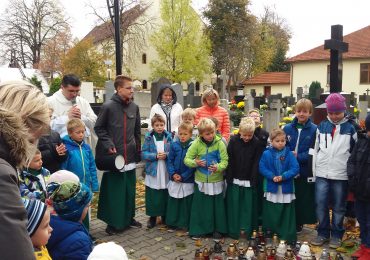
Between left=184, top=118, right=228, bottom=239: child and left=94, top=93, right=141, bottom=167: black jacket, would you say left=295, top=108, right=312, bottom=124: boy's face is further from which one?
left=94, top=93, right=141, bottom=167: black jacket

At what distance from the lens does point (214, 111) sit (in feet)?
19.0

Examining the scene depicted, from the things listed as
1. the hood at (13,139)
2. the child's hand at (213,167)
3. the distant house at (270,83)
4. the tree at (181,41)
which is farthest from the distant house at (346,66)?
the hood at (13,139)

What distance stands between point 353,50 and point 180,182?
36.8 m

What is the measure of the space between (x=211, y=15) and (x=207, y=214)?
41518 mm

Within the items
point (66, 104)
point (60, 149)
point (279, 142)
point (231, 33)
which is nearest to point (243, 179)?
point (279, 142)

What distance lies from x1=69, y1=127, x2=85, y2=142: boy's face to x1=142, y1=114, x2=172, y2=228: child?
1.05 m

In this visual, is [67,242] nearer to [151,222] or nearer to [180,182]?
[180,182]

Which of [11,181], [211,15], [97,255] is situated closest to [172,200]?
[97,255]

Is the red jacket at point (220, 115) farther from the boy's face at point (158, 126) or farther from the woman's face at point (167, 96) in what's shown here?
the boy's face at point (158, 126)

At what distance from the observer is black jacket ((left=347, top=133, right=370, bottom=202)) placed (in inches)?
160

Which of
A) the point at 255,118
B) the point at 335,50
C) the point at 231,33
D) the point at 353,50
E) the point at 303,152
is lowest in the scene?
the point at 303,152

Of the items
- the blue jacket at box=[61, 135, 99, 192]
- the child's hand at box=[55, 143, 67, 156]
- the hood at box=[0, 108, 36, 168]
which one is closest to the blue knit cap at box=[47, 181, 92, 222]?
the hood at box=[0, 108, 36, 168]

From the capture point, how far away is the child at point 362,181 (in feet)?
13.4

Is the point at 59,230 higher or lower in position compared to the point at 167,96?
lower
